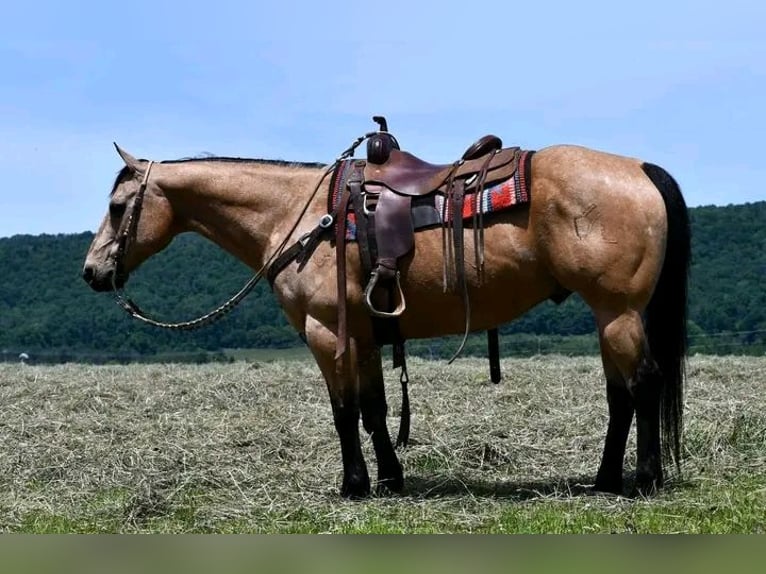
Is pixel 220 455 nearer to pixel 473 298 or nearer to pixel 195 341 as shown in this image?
pixel 473 298

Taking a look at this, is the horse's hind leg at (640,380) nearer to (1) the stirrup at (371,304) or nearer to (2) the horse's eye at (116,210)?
(1) the stirrup at (371,304)

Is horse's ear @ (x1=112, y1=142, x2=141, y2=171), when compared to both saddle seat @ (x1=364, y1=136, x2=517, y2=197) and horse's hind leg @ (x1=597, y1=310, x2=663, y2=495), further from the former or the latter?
horse's hind leg @ (x1=597, y1=310, x2=663, y2=495)

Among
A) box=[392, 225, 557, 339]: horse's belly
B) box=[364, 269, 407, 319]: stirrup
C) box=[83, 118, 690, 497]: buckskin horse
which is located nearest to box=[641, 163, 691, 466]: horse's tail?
box=[83, 118, 690, 497]: buckskin horse

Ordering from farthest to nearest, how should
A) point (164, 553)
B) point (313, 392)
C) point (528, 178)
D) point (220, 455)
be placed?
point (313, 392) → point (220, 455) → point (528, 178) → point (164, 553)

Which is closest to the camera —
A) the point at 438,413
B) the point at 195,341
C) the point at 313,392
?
the point at 438,413

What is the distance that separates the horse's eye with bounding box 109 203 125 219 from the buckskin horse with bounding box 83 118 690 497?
133mm

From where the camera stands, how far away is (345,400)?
565 cm

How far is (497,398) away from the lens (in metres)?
9.07

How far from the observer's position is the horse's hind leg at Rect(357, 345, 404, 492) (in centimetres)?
596

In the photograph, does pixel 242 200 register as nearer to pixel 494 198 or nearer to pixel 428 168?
pixel 428 168

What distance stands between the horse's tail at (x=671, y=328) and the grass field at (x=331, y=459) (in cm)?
40

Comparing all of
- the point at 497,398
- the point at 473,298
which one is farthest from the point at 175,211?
the point at 497,398

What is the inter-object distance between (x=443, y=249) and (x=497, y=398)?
3.81 metres

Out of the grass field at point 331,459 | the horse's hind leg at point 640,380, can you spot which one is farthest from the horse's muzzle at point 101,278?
the horse's hind leg at point 640,380
